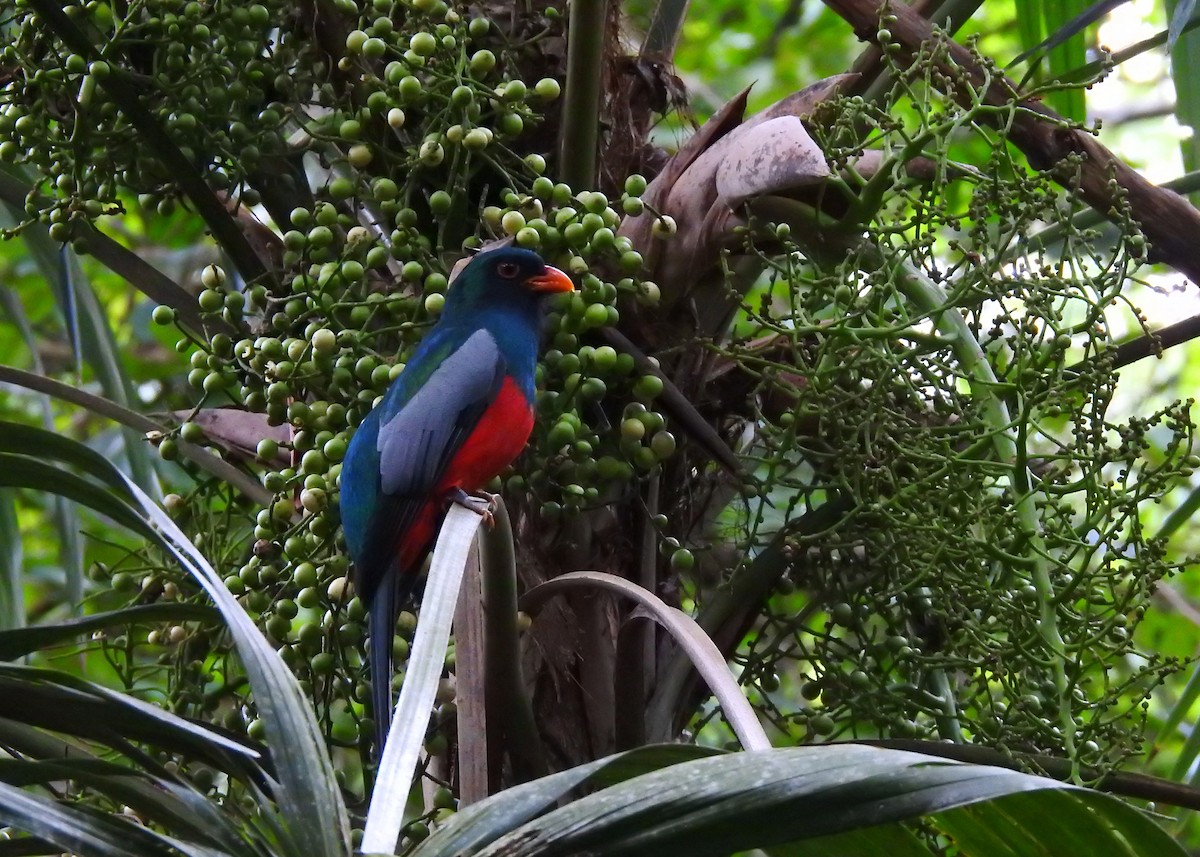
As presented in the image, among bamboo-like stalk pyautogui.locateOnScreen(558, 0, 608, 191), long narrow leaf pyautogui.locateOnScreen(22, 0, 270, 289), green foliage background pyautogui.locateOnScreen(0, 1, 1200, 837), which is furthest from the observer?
long narrow leaf pyautogui.locateOnScreen(22, 0, 270, 289)

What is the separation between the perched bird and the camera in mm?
1785

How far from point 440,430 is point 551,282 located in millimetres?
284

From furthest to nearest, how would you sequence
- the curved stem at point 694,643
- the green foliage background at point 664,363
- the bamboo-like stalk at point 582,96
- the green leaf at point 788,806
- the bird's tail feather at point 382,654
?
the bamboo-like stalk at point 582,96
the bird's tail feather at point 382,654
the green foliage background at point 664,363
the curved stem at point 694,643
the green leaf at point 788,806

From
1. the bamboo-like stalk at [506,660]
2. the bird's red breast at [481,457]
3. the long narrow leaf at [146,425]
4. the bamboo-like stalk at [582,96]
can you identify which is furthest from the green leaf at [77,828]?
the bamboo-like stalk at [582,96]

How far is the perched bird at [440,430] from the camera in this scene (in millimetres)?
1785

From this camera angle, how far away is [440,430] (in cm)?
200

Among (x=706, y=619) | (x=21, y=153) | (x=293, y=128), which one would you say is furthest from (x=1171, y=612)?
(x=21, y=153)

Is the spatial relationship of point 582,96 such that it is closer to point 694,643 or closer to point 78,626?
point 694,643

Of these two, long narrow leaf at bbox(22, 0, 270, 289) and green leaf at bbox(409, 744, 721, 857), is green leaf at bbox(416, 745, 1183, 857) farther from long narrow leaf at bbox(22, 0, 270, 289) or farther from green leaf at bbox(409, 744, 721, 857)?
long narrow leaf at bbox(22, 0, 270, 289)

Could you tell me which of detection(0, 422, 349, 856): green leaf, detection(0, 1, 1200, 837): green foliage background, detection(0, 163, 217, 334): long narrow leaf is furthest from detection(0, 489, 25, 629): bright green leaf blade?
detection(0, 422, 349, 856): green leaf

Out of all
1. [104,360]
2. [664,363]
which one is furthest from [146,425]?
[664,363]

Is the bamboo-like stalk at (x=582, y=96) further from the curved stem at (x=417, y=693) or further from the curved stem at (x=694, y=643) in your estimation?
the curved stem at (x=417, y=693)

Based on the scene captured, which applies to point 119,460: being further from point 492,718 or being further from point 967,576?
point 967,576

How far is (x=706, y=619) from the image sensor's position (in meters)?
1.88
